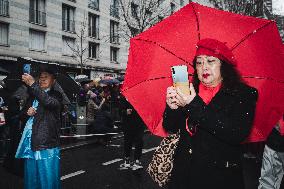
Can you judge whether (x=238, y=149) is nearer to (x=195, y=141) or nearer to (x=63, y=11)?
(x=195, y=141)

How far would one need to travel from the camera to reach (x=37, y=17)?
29.3 m

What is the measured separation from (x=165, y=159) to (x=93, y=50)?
33.3 meters

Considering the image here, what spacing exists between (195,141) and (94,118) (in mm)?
10466

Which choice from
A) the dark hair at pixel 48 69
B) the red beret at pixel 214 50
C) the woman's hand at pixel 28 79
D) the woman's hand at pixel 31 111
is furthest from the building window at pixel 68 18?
the red beret at pixel 214 50

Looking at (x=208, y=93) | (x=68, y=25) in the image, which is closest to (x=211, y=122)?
(x=208, y=93)

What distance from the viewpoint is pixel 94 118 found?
1258cm

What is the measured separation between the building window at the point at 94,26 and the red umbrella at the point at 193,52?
3259 cm

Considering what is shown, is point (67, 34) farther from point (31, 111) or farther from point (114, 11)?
point (31, 111)

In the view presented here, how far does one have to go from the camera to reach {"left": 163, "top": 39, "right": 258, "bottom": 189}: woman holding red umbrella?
2.10 metres

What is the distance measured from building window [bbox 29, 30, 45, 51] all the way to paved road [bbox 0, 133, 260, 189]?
64.7ft

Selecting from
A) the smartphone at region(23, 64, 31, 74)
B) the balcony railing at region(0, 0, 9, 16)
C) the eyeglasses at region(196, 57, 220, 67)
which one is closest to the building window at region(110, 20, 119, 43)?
the balcony railing at region(0, 0, 9, 16)

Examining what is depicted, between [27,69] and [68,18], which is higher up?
[68,18]

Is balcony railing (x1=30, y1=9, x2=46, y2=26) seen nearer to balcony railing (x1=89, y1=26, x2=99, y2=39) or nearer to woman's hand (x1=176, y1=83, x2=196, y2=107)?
balcony railing (x1=89, y1=26, x2=99, y2=39)

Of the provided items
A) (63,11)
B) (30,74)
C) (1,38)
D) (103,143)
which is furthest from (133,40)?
(63,11)
